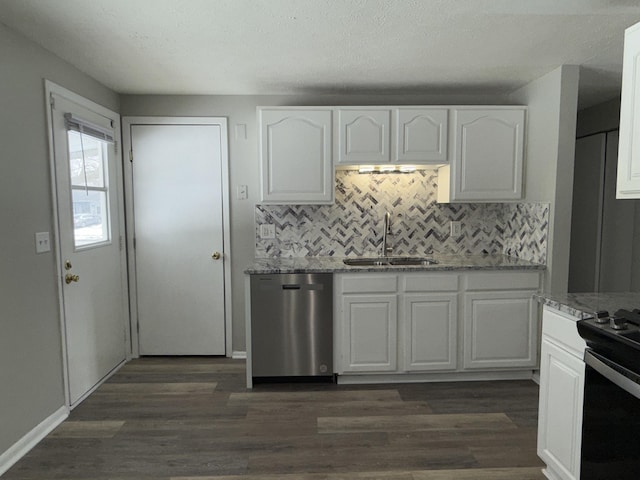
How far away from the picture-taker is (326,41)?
2.29m

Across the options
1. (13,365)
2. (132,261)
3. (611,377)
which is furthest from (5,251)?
(611,377)

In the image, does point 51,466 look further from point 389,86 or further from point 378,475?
point 389,86

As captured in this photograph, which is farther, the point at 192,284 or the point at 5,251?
the point at 192,284

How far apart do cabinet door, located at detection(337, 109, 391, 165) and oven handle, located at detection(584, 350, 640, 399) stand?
6.52ft

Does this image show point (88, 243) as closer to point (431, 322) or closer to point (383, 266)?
point (383, 266)

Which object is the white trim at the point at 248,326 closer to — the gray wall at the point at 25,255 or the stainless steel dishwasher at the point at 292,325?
the stainless steel dishwasher at the point at 292,325

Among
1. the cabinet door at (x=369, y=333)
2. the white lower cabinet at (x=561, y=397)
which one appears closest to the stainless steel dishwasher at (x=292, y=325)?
the cabinet door at (x=369, y=333)

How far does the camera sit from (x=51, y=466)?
6.70 feet

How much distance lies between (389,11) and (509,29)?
0.73 m

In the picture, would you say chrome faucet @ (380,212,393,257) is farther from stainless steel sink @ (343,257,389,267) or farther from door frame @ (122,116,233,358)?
door frame @ (122,116,233,358)

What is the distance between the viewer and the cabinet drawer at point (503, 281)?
2928mm

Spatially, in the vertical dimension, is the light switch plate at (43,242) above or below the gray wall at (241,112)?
below

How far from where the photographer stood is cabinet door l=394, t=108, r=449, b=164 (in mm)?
3059

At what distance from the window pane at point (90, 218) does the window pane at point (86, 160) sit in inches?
3.2
